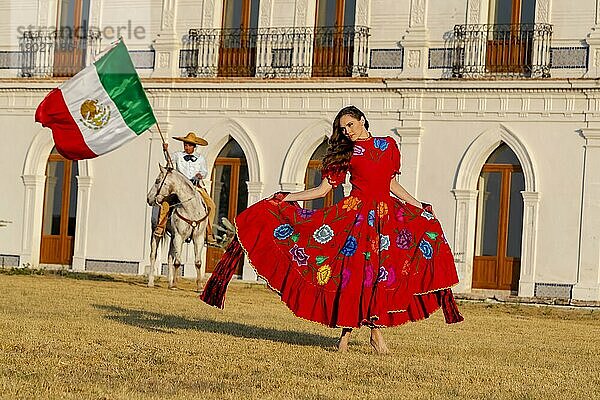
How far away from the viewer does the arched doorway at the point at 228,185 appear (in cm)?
2842

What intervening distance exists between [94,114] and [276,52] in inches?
277

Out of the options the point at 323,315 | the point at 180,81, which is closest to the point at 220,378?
the point at 323,315

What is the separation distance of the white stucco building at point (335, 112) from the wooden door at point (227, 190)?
41 mm

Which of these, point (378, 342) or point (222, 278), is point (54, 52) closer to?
point (222, 278)

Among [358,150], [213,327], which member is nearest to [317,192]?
[358,150]

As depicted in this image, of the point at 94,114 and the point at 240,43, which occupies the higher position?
→ the point at 240,43

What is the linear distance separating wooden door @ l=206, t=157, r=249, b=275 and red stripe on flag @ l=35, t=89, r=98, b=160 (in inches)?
275

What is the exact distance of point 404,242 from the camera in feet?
34.9

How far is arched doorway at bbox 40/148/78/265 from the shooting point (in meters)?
29.8

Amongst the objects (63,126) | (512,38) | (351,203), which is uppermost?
(512,38)

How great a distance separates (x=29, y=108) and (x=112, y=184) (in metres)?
2.68

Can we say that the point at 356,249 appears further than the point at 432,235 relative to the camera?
No

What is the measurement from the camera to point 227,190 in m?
28.6

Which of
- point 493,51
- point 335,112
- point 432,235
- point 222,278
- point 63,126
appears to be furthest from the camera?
point 335,112
